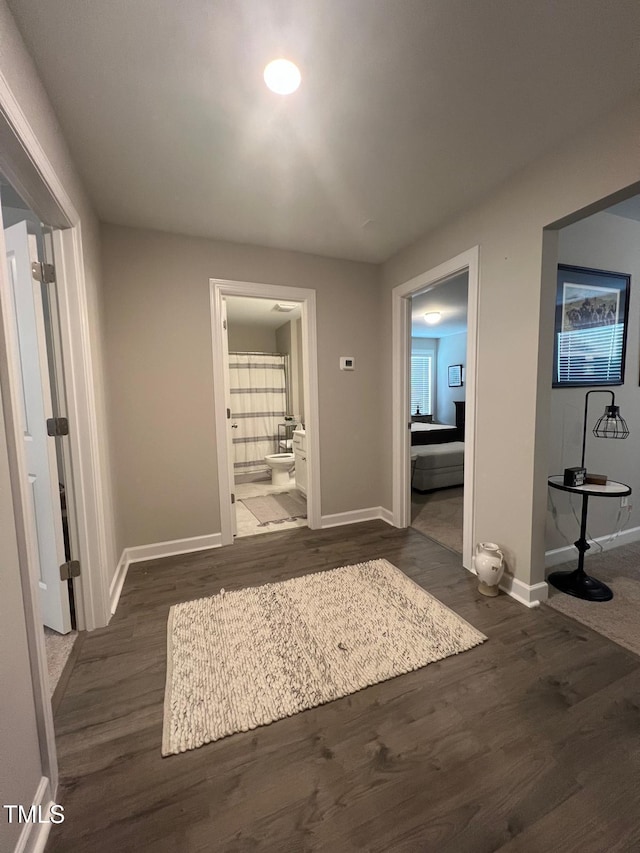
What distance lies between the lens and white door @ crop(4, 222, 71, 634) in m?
1.61

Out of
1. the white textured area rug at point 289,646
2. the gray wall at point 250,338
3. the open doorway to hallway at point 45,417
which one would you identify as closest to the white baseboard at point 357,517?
the white textured area rug at point 289,646

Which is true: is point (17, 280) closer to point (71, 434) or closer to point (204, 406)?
point (71, 434)

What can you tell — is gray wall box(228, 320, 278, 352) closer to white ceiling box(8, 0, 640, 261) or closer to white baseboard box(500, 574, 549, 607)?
white ceiling box(8, 0, 640, 261)

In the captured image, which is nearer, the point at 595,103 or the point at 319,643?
the point at 595,103

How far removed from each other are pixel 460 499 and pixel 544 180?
3.12 metres

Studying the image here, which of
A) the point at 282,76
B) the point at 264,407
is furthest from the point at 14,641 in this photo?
the point at 264,407

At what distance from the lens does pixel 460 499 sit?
13.1 feet

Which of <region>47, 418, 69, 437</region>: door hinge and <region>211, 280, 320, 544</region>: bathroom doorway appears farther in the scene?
<region>211, 280, 320, 544</region>: bathroom doorway

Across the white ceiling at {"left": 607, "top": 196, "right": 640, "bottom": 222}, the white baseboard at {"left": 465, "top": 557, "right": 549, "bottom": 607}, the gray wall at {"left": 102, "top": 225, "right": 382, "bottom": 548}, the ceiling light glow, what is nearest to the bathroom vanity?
the gray wall at {"left": 102, "top": 225, "right": 382, "bottom": 548}

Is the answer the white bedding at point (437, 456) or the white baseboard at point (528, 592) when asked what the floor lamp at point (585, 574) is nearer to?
the white baseboard at point (528, 592)

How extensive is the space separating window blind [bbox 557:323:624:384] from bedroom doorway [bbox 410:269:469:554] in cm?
87

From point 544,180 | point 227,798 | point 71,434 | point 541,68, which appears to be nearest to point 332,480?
point 71,434

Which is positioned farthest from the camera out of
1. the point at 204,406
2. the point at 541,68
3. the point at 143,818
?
the point at 204,406

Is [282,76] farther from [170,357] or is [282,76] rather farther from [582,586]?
[582,586]
